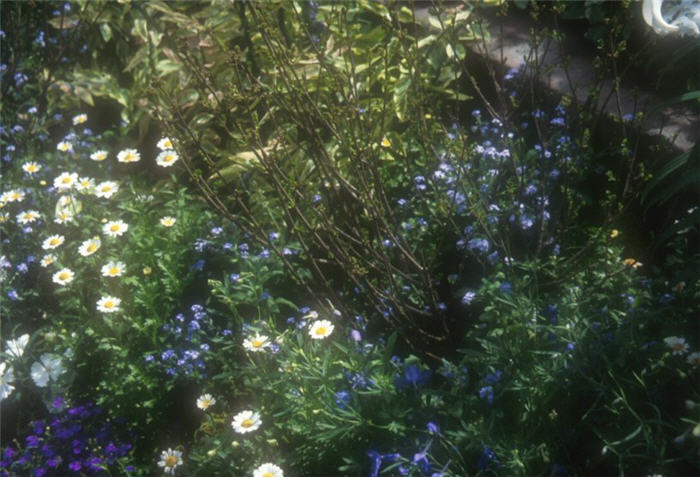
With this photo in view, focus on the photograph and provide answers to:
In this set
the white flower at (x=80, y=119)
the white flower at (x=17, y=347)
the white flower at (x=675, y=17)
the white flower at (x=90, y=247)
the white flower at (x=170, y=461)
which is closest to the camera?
Result: the white flower at (x=675, y=17)

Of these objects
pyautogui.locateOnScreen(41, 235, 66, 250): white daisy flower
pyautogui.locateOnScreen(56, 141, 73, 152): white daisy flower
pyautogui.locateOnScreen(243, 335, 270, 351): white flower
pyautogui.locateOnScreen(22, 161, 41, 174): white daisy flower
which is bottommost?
pyautogui.locateOnScreen(41, 235, 66, 250): white daisy flower

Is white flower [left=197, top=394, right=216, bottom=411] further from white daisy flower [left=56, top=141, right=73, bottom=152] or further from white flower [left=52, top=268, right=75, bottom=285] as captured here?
white daisy flower [left=56, top=141, right=73, bottom=152]

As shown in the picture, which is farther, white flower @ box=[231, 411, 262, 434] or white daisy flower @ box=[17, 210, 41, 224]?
white daisy flower @ box=[17, 210, 41, 224]

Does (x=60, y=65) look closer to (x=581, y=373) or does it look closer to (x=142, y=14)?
(x=142, y=14)

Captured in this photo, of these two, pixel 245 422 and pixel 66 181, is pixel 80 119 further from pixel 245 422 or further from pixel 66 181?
pixel 245 422

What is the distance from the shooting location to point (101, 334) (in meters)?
2.77

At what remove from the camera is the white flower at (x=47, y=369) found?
2719 mm

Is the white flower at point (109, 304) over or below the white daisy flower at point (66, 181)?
below

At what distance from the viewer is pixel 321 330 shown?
242cm

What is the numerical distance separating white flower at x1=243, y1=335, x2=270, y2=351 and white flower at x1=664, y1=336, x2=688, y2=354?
125 cm

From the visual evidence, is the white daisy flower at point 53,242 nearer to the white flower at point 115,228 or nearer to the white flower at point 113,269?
the white flower at point 115,228

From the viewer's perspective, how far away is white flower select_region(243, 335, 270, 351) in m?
2.41

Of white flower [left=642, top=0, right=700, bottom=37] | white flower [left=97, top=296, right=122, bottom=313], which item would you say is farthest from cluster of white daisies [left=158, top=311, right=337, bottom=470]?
white flower [left=642, top=0, right=700, bottom=37]

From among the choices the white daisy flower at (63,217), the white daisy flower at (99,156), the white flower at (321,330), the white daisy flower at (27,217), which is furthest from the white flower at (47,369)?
the white daisy flower at (99,156)
